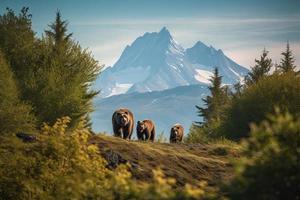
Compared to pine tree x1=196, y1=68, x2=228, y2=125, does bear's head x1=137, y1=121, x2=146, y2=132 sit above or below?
below

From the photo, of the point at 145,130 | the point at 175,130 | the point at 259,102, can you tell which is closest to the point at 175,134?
the point at 175,130

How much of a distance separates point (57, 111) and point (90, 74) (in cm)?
640

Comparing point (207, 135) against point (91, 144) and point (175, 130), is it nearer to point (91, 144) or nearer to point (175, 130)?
point (175, 130)

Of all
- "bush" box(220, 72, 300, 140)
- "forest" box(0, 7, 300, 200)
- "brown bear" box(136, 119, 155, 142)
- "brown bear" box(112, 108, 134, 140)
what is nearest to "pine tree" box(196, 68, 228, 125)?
"forest" box(0, 7, 300, 200)

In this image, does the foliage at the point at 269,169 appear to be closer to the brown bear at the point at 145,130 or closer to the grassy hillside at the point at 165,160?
the grassy hillside at the point at 165,160

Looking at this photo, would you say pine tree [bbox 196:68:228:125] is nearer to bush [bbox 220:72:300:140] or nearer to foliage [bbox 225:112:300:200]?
bush [bbox 220:72:300:140]

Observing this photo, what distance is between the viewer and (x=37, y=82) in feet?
130

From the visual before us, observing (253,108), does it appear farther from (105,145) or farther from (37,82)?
(105,145)

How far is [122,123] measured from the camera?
3203 cm

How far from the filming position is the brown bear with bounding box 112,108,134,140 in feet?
105

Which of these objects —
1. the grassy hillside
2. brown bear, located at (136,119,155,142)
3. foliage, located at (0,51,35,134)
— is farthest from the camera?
brown bear, located at (136,119,155,142)

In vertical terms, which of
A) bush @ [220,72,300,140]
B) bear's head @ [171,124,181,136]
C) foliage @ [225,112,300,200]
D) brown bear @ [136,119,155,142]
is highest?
bush @ [220,72,300,140]

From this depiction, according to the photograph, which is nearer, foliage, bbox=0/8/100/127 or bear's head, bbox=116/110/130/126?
bear's head, bbox=116/110/130/126

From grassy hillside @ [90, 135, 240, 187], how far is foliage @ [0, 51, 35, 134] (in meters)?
7.44
